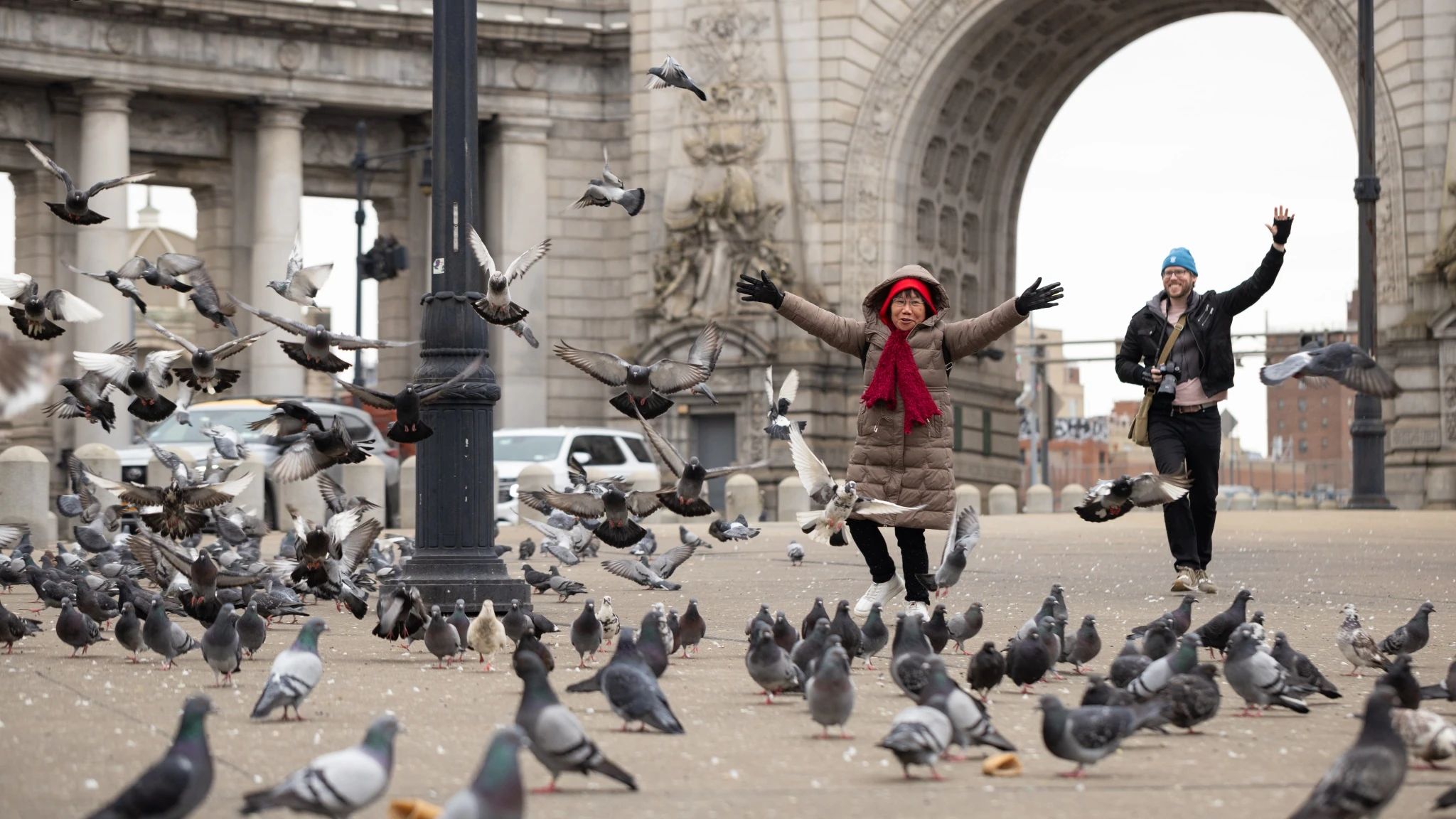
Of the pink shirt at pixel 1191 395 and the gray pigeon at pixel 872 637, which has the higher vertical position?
the pink shirt at pixel 1191 395

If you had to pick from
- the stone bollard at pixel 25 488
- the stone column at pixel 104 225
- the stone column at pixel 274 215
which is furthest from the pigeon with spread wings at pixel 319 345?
the stone column at pixel 274 215

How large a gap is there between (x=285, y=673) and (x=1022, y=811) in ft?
9.31

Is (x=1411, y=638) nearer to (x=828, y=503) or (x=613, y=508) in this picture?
(x=828, y=503)

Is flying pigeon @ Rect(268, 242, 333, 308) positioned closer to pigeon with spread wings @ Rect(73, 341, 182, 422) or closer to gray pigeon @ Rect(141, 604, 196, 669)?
pigeon with spread wings @ Rect(73, 341, 182, 422)

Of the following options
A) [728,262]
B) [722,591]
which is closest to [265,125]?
[728,262]

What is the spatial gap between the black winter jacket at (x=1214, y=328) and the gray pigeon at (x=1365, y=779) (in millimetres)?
7813

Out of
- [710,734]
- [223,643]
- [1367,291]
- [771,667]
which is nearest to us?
[710,734]

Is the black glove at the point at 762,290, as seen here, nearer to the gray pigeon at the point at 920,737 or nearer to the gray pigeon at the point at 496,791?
the gray pigeon at the point at 920,737

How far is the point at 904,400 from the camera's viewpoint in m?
11.7

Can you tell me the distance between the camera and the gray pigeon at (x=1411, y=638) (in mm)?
9359

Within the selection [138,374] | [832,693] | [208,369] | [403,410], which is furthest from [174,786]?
[208,369]

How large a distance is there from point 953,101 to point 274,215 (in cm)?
1386

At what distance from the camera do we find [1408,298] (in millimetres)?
35625

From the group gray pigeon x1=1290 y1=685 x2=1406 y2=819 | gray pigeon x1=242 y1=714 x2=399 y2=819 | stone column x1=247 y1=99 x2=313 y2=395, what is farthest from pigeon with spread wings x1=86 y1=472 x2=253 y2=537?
stone column x1=247 y1=99 x2=313 y2=395
